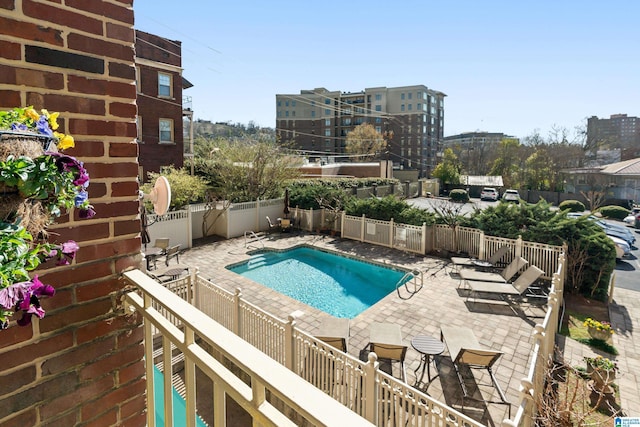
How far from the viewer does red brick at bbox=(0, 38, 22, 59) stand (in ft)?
3.91

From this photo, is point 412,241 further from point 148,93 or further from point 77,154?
point 148,93

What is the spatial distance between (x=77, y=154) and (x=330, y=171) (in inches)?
1188

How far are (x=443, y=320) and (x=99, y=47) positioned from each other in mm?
8077

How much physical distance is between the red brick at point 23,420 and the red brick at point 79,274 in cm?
47

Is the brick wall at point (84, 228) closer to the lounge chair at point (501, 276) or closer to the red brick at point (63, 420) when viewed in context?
the red brick at point (63, 420)

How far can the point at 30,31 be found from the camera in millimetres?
1257

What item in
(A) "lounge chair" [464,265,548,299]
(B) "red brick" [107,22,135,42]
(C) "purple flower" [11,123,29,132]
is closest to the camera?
(C) "purple flower" [11,123,29,132]

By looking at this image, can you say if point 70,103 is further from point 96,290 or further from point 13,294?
point 13,294

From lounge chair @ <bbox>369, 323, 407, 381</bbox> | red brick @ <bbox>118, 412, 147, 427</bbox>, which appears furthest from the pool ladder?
red brick @ <bbox>118, 412, 147, 427</bbox>

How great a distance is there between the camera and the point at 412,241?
13.4 metres

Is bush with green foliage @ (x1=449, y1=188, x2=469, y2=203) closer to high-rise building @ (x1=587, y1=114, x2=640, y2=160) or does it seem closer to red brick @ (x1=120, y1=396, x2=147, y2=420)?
high-rise building @ (x1=587, y1=114, x2=640, y2=160)

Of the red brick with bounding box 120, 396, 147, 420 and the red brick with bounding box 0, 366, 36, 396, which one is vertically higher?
the red brick with bounding box 0, 366, 36, 396

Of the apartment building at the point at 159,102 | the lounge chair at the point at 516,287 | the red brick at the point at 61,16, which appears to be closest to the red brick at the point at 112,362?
the red brick at the point at 61,16

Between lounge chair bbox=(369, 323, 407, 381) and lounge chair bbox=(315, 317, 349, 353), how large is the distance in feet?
1.55
